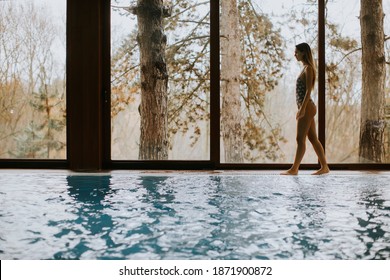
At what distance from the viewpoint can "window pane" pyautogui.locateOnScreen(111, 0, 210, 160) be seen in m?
6.96

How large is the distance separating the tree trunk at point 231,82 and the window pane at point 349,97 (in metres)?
1.26

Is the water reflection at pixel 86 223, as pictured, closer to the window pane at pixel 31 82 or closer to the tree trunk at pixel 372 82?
the window pane at pixel 31 82

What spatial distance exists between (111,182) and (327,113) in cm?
337

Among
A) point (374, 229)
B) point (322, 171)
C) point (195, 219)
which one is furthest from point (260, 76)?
point (374, 229)

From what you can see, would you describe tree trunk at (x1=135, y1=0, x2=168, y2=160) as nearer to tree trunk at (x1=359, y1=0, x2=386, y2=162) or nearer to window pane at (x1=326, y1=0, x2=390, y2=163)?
window pane at (x1=326, y1=0, x2=390, y2=163)

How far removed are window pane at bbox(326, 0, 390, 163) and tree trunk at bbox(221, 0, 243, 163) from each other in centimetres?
126

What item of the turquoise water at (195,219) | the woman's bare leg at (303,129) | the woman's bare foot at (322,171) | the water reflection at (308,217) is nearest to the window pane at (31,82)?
the turquoise water at (195,219)

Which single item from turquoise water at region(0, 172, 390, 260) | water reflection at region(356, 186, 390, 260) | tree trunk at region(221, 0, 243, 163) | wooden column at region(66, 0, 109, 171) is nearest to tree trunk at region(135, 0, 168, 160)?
wooden column at region(66, 0, 109, 171)

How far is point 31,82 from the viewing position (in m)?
6.96

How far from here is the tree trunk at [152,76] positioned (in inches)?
277

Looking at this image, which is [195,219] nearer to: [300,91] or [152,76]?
[300,91]

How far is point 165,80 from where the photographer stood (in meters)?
7.11

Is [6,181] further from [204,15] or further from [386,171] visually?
[386,171]
